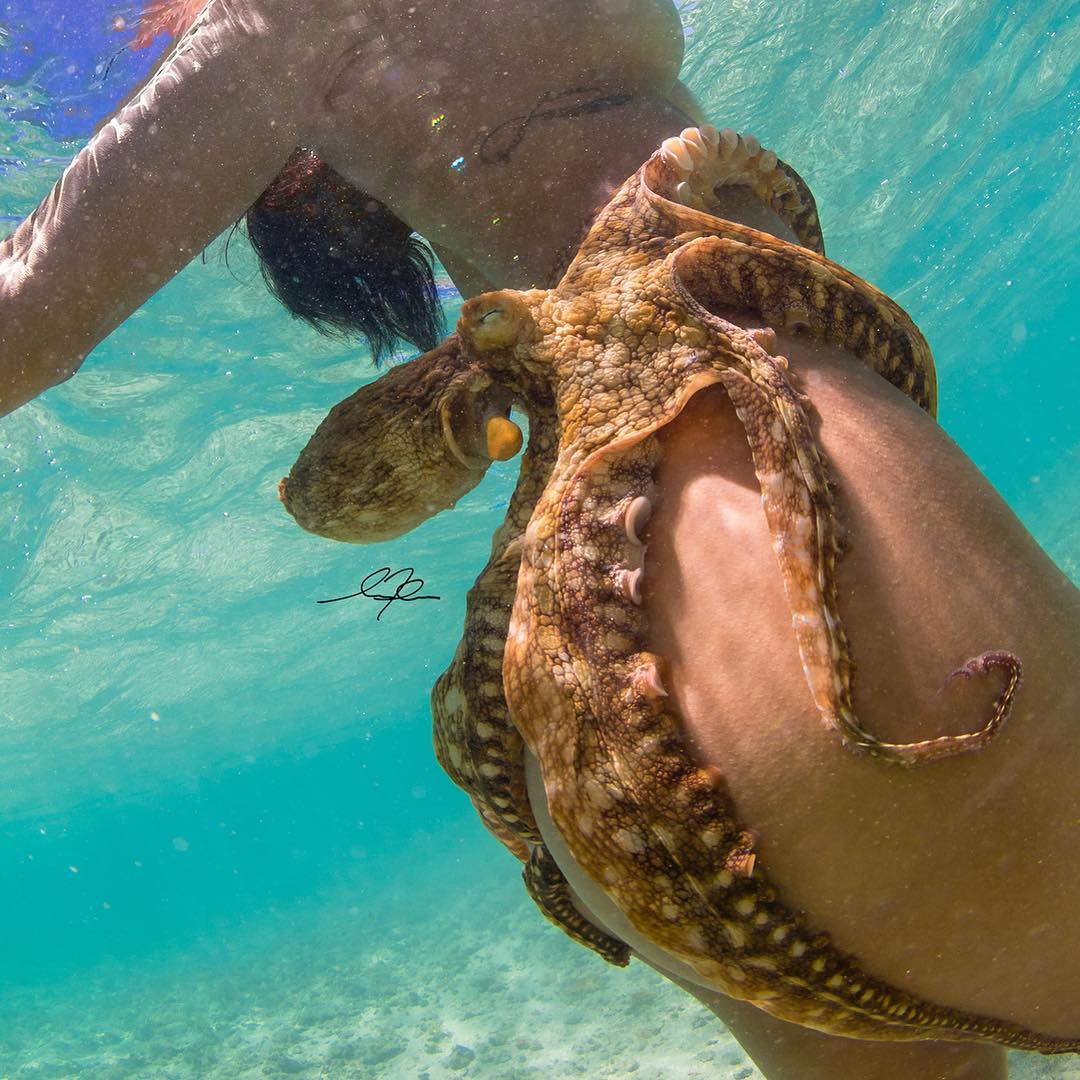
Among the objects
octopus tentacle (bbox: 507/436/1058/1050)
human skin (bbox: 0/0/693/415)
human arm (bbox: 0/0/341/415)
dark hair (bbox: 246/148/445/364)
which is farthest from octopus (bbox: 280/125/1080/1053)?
dark hair (bbox: 246/148/445/364)

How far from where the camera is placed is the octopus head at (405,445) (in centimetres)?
173

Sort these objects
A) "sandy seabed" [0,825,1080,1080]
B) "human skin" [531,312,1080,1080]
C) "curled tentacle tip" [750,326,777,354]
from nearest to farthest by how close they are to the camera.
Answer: "human skin" [531,312,1080,1080] < "curled tentacle tip" [750,326,777,354] < "sandy seabed" [0,825,1080,1080]

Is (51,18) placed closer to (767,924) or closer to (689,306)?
(689,306)

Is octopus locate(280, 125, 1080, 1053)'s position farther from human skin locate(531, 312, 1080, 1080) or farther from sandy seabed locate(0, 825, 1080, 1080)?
sandy seabed locate(0, 825, 1080, 1080)

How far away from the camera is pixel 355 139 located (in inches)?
72.9

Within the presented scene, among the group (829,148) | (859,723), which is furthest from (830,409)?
(829,148)

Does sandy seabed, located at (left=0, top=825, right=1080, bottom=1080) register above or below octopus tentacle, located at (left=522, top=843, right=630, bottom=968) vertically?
below

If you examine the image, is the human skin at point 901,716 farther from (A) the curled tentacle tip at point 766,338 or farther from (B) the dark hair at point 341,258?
(B) the dark hair at point 341,258

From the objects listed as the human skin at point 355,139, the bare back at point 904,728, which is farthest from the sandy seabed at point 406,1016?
the human skin at point 355,139

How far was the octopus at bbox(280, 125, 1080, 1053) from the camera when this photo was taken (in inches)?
45.6

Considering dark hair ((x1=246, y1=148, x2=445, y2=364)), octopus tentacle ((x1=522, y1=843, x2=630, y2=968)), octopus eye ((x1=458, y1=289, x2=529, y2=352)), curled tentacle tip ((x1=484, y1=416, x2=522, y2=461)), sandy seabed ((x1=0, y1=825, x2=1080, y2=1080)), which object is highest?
octopus eye ((x1=458, y1=289, x2=529, y2=352))

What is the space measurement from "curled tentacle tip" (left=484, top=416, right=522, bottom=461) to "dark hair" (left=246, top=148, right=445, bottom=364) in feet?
2.62

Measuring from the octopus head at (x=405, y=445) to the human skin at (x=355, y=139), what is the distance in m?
0.38

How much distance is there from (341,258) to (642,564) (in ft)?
5.04
